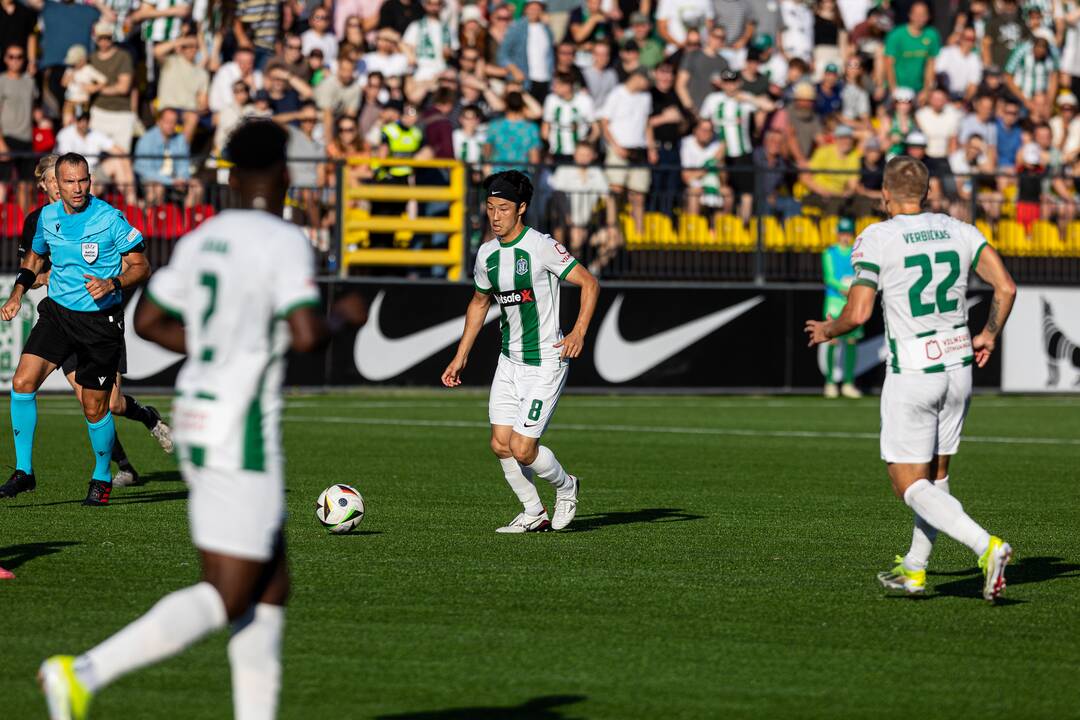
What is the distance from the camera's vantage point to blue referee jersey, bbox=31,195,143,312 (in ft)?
39.0

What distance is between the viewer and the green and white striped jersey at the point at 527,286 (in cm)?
1096

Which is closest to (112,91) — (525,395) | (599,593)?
(525,395)

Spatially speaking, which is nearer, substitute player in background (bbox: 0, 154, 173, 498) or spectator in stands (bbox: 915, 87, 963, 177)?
substitute player in background (bbox: 0, 154, 173, 498)

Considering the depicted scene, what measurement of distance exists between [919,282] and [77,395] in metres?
6.38

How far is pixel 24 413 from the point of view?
12.2 meters

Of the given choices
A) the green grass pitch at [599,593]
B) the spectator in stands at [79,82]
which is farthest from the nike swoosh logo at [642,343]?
the spectator in stands at [79,82]

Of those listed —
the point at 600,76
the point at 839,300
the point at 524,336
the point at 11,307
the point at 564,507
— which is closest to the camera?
the point at 524,336

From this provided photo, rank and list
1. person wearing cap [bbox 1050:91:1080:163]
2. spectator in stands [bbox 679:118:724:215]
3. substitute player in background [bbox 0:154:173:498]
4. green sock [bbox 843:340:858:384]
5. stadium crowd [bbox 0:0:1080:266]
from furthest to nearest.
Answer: person wearing cap [bbox 1050:91:1080:163]
green sock [bbox 843:340:858:384]
spectator in stands [bbox 679:118:724:215]
stadium crowd [bbox 0:0:1080:266]
substitute player in background [bbox 0:154:173:498]

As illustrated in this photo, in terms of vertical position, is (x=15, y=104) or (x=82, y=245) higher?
(x=15, y=104)

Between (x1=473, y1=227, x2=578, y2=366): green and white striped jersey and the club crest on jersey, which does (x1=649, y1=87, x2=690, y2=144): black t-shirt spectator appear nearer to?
the club crest on jersey

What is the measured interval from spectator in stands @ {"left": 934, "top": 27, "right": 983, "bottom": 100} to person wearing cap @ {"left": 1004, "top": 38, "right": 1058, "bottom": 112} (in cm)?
55

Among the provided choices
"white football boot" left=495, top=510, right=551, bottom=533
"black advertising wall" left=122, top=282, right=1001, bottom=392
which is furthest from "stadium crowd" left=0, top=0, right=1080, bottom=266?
"white football boot" left=495, top=510, right=551, bottom=533

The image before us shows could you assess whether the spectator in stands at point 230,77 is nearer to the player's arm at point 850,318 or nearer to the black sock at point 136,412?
the black sock at point 136,412

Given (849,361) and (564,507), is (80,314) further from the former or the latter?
(849,361)
